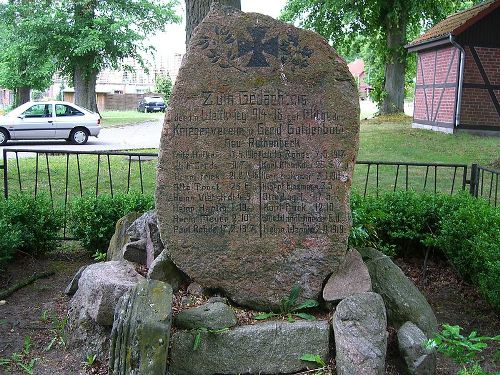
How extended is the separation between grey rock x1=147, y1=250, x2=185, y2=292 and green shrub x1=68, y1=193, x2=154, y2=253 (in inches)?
76.4

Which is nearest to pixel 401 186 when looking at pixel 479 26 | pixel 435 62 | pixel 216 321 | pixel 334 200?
pixel 334 200

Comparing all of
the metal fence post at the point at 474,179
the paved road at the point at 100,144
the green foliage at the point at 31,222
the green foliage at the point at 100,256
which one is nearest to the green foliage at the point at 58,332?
the green foliage at the point at 100,256

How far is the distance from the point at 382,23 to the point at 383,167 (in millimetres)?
12368

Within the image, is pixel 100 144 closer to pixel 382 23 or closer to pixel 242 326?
pixel 382 23

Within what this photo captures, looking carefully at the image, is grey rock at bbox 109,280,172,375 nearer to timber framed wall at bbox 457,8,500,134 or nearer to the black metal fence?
the black metal fence

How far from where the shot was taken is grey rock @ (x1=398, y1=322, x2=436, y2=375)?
12.8ft

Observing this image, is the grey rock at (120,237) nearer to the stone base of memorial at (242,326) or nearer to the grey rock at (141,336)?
the stone base of memorial at (242,326)

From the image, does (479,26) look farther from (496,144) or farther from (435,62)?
(496,144)

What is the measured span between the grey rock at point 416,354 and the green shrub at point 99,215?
329 cm

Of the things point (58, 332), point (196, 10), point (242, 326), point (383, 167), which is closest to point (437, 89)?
point (383, 167)

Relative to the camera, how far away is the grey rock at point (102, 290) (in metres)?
4.16

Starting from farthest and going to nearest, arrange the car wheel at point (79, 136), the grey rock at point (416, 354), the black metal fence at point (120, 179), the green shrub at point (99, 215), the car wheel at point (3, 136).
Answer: the car wheel at point (79, 136), the car wheel at point (3, 136), the black metal fence at point (120, 179), the green shrub at point (99, 215), the grey rock at point (416, 354)

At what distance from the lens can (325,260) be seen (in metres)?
4.51

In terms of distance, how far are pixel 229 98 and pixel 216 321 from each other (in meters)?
1.61
